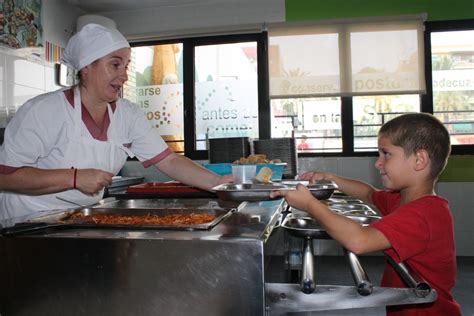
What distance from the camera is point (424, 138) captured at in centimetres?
113

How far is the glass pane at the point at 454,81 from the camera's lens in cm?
389

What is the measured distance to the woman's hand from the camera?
1170 millimetres

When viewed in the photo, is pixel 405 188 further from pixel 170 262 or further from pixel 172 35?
pixel 172 35

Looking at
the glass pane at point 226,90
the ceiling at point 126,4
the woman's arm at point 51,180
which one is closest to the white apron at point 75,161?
the woman's arm at point 51,180

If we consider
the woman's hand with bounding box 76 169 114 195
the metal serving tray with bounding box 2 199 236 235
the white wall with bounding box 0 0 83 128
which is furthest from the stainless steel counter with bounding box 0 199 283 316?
the white wall with bounding box 0 0 83 128

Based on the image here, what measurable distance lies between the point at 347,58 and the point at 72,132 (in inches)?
124

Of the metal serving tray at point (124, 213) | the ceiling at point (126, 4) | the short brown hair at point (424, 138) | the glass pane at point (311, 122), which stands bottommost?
the metal serving tray at point (124, 213)

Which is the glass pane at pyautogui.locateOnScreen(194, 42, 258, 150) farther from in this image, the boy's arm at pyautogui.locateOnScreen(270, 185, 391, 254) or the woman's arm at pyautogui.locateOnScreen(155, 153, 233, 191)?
the boy's arm at pyautogui.locateOnScreen(270, 185, 391, 254)

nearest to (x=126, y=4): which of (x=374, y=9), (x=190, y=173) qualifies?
(x=374, y=9)

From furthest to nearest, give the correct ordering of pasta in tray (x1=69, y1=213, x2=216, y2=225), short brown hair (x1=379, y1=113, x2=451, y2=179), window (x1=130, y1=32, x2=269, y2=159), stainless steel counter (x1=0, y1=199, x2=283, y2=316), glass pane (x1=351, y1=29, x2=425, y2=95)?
window (x1=130, y1=32, x2=269, y2=159)
glass pane (x1=351, y1=29, x2=425, y2=95)
short brown hair (x1=379, y1=113, x2=451, y2=179)
pasta in tray (x1=69, y1=213, x2=216, y2=225)
stainless steel counter (x1=0, y1=199, x2=283, y2=316)

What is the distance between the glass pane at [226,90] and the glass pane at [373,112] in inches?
42.0

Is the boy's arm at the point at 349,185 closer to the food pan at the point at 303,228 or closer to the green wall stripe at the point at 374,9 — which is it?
the food pan at the point at 303,228

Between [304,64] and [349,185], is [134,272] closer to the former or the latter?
[349,185]

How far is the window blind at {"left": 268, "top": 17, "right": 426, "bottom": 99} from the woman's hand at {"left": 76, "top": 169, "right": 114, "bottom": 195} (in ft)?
9.82
